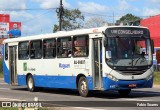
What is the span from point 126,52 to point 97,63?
135 cm

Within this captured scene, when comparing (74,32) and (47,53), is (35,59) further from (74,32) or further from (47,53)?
(74,32)

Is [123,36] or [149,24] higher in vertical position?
[149,24]

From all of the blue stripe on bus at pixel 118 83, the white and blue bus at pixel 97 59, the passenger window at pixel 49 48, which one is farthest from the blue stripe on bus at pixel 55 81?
the passenger window at pixel 49 48

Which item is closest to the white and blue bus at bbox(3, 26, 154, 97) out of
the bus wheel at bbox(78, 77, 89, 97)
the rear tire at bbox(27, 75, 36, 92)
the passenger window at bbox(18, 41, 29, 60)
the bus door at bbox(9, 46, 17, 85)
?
the bus wheel at bbox(78, 77, 89, 97)

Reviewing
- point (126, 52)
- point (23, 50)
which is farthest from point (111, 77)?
point (23, 50)

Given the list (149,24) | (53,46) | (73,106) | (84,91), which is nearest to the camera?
(73,106)

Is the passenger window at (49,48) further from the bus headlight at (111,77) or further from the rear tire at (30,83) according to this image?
the bus headlight at (111,77)

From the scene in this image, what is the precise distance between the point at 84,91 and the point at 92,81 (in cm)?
Answer: 87

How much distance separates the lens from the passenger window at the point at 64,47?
21500 millimetres

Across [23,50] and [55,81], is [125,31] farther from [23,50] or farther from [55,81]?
[23,50]

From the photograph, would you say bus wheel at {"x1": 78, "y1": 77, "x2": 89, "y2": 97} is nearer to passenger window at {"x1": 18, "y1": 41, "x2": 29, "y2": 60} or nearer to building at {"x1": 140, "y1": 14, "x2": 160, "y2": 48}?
passenger window at {"x1": 18, "y1": 41, "x2": 29, "y2": 60}

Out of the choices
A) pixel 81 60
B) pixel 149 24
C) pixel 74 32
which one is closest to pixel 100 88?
pixel 81 60

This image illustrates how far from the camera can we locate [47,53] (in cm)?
2344

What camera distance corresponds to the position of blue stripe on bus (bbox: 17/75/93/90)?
21234 millimetres
